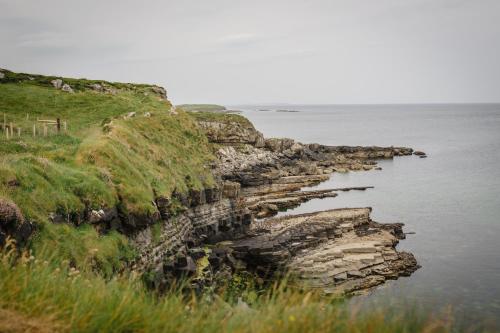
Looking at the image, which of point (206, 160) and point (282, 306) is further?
point (206, 160)

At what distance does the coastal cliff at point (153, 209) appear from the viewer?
18.3 metres

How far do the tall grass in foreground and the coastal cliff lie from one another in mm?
3017

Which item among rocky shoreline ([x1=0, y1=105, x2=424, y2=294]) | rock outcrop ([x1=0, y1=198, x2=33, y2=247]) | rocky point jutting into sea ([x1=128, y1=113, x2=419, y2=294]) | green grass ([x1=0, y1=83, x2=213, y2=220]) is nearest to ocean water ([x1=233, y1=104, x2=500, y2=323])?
rocky point jutting into sea ([x1=128, y1=113, x2=419, y2=294])

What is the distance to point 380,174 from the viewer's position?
7912 cm

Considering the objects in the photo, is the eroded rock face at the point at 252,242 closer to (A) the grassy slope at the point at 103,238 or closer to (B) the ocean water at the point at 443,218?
(A) the grassy slope at the point at 103,238

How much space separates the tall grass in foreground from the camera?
5754mm

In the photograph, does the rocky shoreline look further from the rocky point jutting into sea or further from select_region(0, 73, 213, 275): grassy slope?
select_region(0, 73, 213, 275): grassy slope

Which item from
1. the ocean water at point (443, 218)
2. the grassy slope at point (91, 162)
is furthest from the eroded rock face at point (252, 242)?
the ocean water at point (443, 218)

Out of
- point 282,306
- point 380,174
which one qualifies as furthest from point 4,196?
point 380,174

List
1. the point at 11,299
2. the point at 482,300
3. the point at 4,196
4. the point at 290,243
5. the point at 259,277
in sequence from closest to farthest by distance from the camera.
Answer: the point at 11,299
the point at 4,196
the point at 482,300
the point at 259,277
the point at 290,243

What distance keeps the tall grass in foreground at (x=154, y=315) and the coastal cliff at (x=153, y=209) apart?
3.02 m

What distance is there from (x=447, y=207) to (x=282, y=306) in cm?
5127

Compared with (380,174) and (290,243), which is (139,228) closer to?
(290,243)

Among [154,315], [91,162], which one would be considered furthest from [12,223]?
[91,162]
